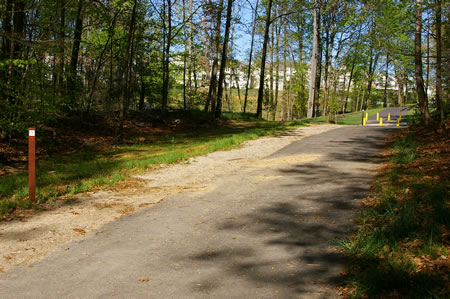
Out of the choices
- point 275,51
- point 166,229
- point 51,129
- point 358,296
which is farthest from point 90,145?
point 275,51

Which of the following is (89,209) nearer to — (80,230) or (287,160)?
(80,230)

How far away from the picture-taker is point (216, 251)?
4449 millimetres

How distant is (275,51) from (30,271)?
44.0 metres

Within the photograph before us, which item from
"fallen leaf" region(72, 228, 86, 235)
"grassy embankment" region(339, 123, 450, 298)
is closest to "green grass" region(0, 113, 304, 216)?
"fallen leaf" region(72, 228, 86, 235)

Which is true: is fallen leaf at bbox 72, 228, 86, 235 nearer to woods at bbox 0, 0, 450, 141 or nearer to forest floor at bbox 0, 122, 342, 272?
forest floor at bbox 0, 122, 342, 272

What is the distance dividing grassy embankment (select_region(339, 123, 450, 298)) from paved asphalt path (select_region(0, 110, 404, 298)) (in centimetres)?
27

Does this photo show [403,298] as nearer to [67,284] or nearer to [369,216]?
[369,216]

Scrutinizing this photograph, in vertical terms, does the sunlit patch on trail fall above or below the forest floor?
above

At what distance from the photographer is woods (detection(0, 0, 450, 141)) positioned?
43.2 ft

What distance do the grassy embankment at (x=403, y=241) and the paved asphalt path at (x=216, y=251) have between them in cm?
27

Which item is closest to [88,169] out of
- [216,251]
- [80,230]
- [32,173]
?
[32,173]

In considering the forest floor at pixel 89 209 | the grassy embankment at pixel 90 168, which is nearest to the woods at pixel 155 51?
the grassy embankment at pixel 90 168

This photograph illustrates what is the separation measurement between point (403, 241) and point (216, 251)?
7.41 ft

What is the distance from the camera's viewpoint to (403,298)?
3064 millimetres
